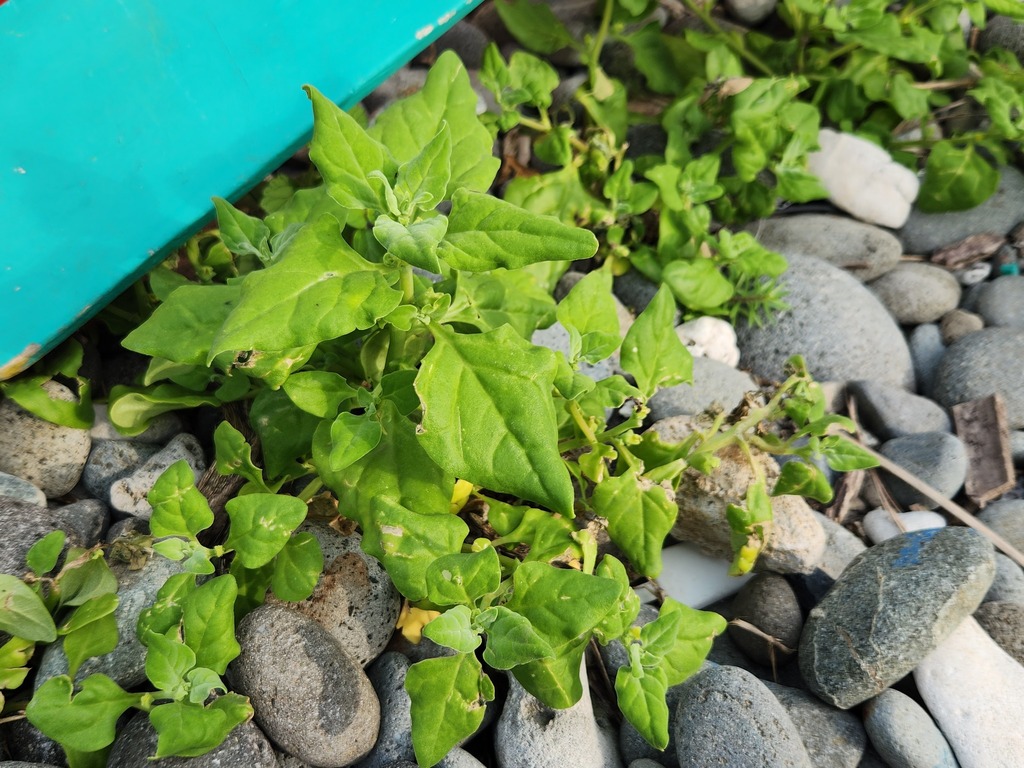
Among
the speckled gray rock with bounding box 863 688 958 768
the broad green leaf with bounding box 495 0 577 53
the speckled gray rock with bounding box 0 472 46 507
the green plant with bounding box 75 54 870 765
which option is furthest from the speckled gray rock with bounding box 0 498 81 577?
the broad green leaf with bounding box 495 0 577 53

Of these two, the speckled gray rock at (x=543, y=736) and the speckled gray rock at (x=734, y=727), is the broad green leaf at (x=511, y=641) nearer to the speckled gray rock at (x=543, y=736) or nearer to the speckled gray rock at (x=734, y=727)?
the speckled gray rock at (x=543, y=736)

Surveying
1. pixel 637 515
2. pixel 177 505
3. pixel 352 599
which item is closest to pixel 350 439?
pixel 177 505

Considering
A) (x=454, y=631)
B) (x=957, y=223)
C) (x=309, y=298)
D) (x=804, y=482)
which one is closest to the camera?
(x=309, y=298)

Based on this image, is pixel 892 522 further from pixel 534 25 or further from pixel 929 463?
pixel 534 25

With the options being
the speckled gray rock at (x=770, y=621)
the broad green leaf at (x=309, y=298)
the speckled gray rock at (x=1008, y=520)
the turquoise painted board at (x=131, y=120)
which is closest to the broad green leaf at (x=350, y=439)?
the broad green leaf at (x=309, y=298)

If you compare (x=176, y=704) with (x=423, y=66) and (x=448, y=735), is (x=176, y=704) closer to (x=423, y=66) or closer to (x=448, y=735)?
(x=448, y=735)

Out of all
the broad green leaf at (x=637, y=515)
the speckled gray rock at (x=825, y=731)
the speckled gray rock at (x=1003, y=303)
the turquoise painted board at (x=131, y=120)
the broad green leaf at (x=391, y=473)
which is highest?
the turquoise painted board at (x=131, y=120)
